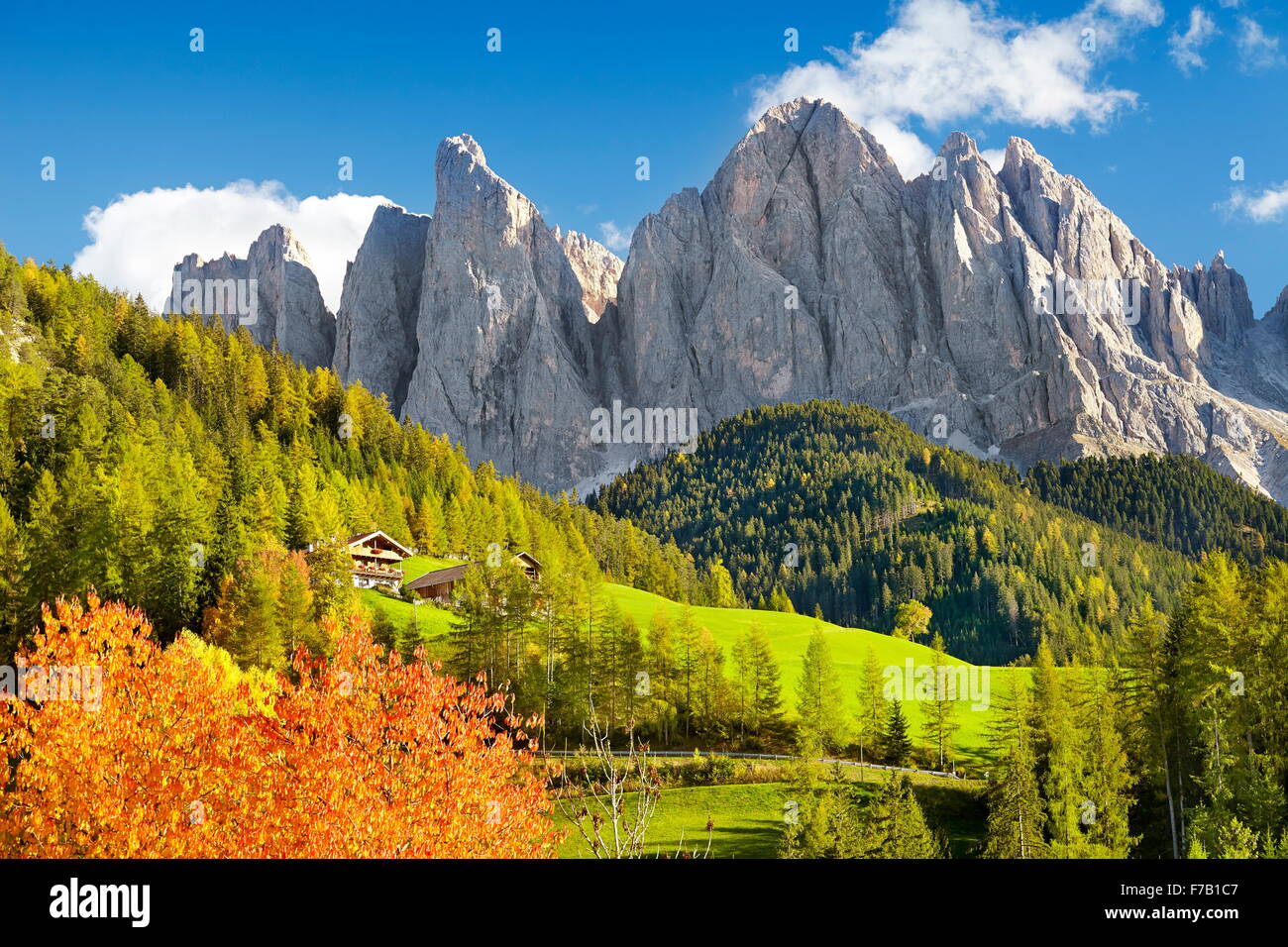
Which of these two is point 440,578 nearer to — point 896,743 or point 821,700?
point 821,700

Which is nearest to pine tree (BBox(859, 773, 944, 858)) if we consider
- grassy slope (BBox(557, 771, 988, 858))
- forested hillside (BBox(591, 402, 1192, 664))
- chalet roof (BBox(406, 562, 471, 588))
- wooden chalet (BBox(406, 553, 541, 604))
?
grassy slope (BBox(557, 771, 988, 858))

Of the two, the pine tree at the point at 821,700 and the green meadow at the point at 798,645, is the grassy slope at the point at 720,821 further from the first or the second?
the green meadow at the point at 798,645

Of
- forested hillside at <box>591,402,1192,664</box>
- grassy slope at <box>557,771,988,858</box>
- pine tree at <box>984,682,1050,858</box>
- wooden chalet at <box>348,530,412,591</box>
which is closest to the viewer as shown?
pine tree at <box>984,682,1050,858</box>

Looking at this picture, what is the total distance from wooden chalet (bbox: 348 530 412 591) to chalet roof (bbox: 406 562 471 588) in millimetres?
2101

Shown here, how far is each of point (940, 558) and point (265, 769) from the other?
157 m

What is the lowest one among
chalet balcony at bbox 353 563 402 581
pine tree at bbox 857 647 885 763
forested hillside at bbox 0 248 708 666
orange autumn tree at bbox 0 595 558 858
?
pine tree at bbox 857 647 885 763

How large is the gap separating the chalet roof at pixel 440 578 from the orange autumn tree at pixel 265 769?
195 ft

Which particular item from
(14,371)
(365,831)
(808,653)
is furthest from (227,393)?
(365,831)

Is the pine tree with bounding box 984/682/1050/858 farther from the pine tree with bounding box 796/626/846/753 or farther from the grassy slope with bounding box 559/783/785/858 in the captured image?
the pine tree with bounding box 796/626/846/753

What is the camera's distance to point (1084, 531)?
612 feet

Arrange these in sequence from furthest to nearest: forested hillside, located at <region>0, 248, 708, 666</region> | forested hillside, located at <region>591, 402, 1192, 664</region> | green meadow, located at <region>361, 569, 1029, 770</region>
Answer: forested hillside, located at <region>591, 402, 1192, 664</region>, green meadow, located at <region>361, 569, 1029, 770</region>, forested hillside, located at <region>0, 248, 708, 666</region>

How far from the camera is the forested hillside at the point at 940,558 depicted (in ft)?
498

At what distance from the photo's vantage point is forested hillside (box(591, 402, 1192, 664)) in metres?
152
